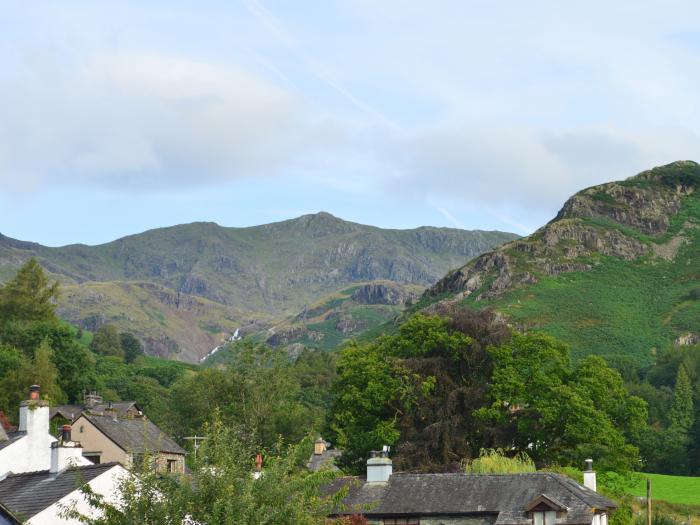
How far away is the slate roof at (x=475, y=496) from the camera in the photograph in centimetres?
4591

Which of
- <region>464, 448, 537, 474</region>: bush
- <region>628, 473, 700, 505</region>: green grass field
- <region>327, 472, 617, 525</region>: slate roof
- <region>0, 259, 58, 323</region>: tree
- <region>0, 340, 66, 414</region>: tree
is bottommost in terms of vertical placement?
<region>628, 473, 700, 505</region>: green grass field

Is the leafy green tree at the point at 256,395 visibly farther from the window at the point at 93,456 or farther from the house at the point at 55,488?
the house at the point at 55,488

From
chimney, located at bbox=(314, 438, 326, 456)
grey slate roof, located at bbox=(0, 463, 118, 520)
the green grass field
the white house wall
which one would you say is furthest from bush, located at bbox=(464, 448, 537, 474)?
chimney, located at bbox=(314, 438, 326, 456)

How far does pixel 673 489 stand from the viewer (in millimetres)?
106312

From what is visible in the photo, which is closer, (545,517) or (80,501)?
(80,501)

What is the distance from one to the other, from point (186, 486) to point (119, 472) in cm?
872

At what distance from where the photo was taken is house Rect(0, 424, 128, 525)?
97.1ft

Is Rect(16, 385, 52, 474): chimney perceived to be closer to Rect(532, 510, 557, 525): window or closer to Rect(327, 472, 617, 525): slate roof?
Rect(327, 472, 617, 525): slate roof

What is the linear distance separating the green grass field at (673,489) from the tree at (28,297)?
254 ft

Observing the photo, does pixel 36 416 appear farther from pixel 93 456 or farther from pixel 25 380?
pixel 25 380

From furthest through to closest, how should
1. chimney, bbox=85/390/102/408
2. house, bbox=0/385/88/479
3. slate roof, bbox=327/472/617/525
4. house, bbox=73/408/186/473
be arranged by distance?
chimney, bbox=85/390/102/408
house, bbox=73/408/186/473
slate roof, bbox=327/472/617/525
house, bbox=0/385/88/479

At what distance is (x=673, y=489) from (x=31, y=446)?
80132 mm

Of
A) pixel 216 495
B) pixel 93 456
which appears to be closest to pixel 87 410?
pixel 93 456

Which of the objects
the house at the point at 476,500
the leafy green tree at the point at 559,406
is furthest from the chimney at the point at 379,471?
the leafy green tree at the point at 559,406
